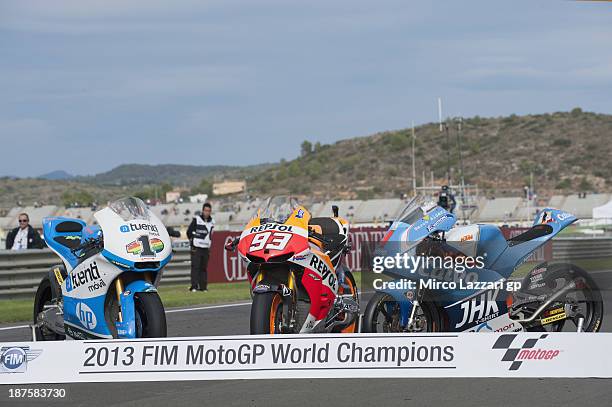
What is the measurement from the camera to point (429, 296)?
30.5 ft

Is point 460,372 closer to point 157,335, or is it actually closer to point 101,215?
point 157,335

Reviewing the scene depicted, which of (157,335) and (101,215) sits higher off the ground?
(101,215)

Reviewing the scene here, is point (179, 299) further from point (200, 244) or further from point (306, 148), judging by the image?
point (306, 148)

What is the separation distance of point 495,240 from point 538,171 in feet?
312

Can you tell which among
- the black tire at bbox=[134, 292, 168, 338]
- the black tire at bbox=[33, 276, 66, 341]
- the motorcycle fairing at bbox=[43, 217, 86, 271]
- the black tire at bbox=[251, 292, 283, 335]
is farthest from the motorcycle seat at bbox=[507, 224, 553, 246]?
the black tire at bbox=[33, 276, 66, 341]

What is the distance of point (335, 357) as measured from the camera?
7633mm

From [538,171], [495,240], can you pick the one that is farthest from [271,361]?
[538,171]

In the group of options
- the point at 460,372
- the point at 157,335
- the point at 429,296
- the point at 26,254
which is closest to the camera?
the point at 460,372

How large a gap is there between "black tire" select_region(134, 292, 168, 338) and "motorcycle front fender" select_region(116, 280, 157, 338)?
50 mm

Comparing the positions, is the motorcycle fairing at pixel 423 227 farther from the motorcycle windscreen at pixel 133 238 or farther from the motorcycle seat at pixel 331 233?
the motorcycle windscreen at pixel 133 238

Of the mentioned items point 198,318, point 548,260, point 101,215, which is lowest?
point 198,318

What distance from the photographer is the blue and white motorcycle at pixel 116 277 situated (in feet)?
28.3

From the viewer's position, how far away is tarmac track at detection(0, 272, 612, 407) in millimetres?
7559

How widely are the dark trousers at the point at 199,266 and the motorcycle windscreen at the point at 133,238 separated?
11168mm
